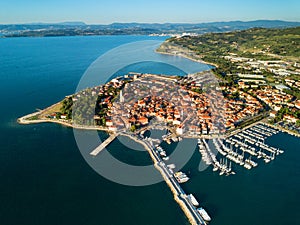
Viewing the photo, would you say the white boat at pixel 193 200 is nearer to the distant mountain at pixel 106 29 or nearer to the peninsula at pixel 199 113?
the peninsula at pixel 199 113

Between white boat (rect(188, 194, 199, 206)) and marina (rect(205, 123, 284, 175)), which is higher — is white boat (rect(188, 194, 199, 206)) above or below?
below

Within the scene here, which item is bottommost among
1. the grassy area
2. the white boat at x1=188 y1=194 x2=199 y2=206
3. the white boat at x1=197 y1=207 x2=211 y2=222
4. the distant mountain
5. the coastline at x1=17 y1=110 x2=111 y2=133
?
the white boat at x1=197 y1=207 x2=211 y2=222

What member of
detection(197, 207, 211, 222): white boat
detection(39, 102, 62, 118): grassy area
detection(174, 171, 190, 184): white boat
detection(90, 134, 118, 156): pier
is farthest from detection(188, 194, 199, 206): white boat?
detection(39, 102, 62, 118): grassy area

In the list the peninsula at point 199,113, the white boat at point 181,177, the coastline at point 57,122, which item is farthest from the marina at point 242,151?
the coastline at point 57,122

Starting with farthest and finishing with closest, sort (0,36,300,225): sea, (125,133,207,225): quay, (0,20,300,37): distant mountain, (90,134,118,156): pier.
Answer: (0,20,300,37): distant mountain
(90,134,118,156): pier
(0,36,300,225): sea
(125,133,207,225): quay

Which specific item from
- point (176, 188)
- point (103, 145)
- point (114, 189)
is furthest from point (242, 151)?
point (103, 145)

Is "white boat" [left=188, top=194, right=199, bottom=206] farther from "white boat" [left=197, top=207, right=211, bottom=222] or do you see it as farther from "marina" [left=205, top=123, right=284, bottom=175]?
"marina" [left=205, top=123, right=284, bottom=175]

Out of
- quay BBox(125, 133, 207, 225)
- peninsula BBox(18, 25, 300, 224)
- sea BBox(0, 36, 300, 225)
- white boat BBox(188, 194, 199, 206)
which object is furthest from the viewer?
peninsula BBox(18, 25, 300, 224)

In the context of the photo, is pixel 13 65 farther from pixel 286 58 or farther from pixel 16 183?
pixel 286 58

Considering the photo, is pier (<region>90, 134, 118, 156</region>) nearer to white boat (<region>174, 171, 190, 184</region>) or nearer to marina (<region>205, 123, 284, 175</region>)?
white boat (<region>174, 171, 190, 184</region>)

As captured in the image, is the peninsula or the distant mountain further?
the distant mountain

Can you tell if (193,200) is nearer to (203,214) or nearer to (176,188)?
(203,214)
